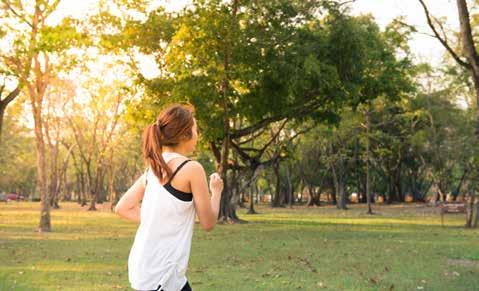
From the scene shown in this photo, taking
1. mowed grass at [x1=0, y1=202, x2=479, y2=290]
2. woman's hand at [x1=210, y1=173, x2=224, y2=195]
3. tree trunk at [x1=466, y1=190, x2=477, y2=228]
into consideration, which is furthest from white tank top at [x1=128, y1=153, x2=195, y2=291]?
tree trunk at [x1=466, y1=190, x2=477, y2=228]

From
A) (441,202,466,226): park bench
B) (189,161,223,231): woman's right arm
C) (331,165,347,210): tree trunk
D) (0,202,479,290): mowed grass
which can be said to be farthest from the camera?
(331,165,347,210): tree trunk

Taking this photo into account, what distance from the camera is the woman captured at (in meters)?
3.70

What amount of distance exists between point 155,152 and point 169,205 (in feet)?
0.99

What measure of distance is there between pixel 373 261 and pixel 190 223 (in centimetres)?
1215

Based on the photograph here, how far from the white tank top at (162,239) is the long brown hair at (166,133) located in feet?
0.20

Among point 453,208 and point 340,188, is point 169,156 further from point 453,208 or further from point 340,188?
point 340,188

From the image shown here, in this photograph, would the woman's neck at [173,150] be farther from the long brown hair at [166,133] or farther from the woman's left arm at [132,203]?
the woman's left arm at [132,203]

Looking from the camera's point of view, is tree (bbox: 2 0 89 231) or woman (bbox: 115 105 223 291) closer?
woman (bbox: 115 105 223 291)

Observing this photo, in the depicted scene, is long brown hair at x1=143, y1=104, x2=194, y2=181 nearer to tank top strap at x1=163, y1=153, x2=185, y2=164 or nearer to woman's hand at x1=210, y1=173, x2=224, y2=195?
tank top strap at x1=163, y1=153, x2=185, y2=164

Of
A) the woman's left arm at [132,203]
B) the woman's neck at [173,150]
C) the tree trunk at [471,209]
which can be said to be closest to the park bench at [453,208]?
the tree trunk at [471,209]

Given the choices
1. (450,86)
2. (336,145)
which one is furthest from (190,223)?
(336,145)

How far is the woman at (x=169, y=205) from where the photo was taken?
3695 mm

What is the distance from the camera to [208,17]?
2838cm

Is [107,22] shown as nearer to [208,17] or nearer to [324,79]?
[208,17]
